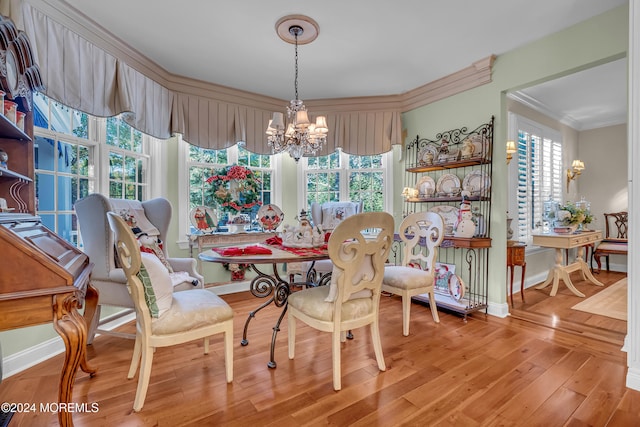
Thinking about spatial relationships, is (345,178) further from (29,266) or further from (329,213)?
(29,266)

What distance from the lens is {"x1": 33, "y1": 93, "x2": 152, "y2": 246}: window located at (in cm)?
233

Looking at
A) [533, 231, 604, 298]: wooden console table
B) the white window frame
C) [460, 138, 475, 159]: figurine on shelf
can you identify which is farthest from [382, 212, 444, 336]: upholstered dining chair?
[533, 231, 604, 298]: wooden console table

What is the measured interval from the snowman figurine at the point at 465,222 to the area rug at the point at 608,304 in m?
1.51

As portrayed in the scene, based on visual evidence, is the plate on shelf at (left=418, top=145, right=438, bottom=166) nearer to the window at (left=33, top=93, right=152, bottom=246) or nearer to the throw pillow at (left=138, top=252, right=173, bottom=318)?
the throw pillow at (left=138, top=252, right=173, bottom=318)

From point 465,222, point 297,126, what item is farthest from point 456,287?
point 297,126

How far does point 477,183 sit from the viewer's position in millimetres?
3223

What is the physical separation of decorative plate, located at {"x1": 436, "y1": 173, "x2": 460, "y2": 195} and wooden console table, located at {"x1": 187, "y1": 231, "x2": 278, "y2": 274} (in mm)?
2185

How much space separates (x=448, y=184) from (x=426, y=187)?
0.92 ft

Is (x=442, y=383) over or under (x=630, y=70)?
under

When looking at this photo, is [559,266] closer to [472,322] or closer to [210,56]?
[472,322]

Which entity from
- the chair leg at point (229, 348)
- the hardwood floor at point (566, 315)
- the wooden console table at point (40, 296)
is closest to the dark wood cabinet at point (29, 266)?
the wooden console table at point (40, 296)

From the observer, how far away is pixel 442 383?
182 cm

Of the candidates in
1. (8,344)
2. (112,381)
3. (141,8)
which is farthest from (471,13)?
(8,344)

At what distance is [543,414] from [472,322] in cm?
134
